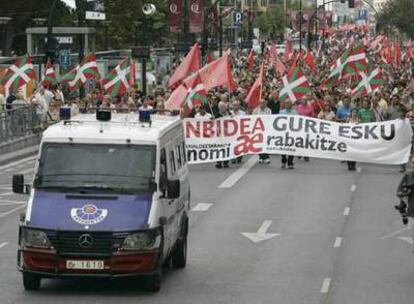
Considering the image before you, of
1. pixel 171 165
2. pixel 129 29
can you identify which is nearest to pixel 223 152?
pixel 171 165

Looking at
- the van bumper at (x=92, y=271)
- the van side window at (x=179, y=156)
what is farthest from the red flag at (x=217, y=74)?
the van bumper at (x=92, y=271)

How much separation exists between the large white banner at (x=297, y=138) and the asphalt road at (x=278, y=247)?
1.05 metres

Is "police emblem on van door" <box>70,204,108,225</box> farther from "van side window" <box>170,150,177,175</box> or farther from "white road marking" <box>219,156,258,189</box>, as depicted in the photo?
"white road marking" <box>219,156,258,189</box>

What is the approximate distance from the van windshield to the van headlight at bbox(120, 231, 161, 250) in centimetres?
69

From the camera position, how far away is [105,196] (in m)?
15.2

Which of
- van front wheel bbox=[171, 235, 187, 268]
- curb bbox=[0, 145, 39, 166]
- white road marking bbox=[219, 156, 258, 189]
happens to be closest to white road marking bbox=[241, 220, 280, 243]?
van front wheel bbox=[171, 235, 187, 268]

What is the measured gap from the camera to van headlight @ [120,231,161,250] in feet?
48.3

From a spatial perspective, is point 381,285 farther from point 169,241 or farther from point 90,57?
point 90,57

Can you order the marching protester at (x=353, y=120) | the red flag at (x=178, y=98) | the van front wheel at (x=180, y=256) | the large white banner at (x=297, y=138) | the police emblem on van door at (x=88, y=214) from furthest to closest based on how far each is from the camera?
the red flag at (x=178, y=98) → the marching protester at (x=353, y=120) → the large white banner at (x=297, y=138) → the van front wheel at (x=180, y=256) → the police emblem on van door at (x=88, y=214)

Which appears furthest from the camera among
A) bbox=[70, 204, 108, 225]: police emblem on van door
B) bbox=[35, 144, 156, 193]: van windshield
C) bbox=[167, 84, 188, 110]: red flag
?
bbox=[167, 84, 188, 110]: red flag

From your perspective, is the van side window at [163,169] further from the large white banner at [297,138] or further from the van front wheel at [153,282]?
the large white banner at [297,138]

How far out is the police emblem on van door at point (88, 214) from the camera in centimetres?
1471

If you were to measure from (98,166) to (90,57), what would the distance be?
2770 cm

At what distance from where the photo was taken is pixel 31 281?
15.3 m
